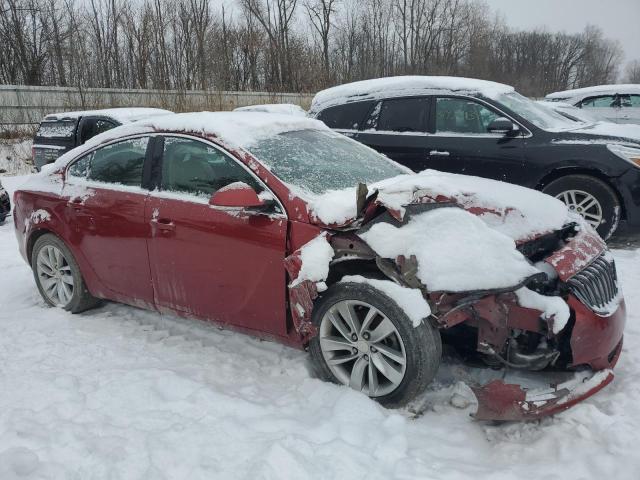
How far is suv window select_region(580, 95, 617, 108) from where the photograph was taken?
1243 centimetres

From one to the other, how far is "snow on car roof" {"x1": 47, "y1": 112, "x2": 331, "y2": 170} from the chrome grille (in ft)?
6.90

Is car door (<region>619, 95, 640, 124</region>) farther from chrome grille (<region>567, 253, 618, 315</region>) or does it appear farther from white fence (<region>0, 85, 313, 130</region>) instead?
white fence (<region>0, 85, 313, 130</region>)

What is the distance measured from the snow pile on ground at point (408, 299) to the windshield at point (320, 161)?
2.62 feet

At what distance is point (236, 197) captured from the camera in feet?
9.59

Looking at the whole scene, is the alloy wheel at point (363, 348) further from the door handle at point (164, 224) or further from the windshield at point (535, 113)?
the windshield at point (535, 113)

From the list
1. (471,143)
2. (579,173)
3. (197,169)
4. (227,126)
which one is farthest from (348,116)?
(197,169)

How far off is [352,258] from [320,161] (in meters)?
0.97

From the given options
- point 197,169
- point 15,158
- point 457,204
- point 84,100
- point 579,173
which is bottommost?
point 579,173

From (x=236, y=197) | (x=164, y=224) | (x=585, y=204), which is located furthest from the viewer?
(x=585, y=204)

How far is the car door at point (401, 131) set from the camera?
6.62 meters

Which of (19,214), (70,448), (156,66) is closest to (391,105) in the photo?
(19,214)

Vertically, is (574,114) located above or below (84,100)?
below

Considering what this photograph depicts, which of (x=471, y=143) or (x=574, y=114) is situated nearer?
(x=471, y=143)

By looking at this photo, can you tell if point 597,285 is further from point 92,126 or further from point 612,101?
point 612,101
